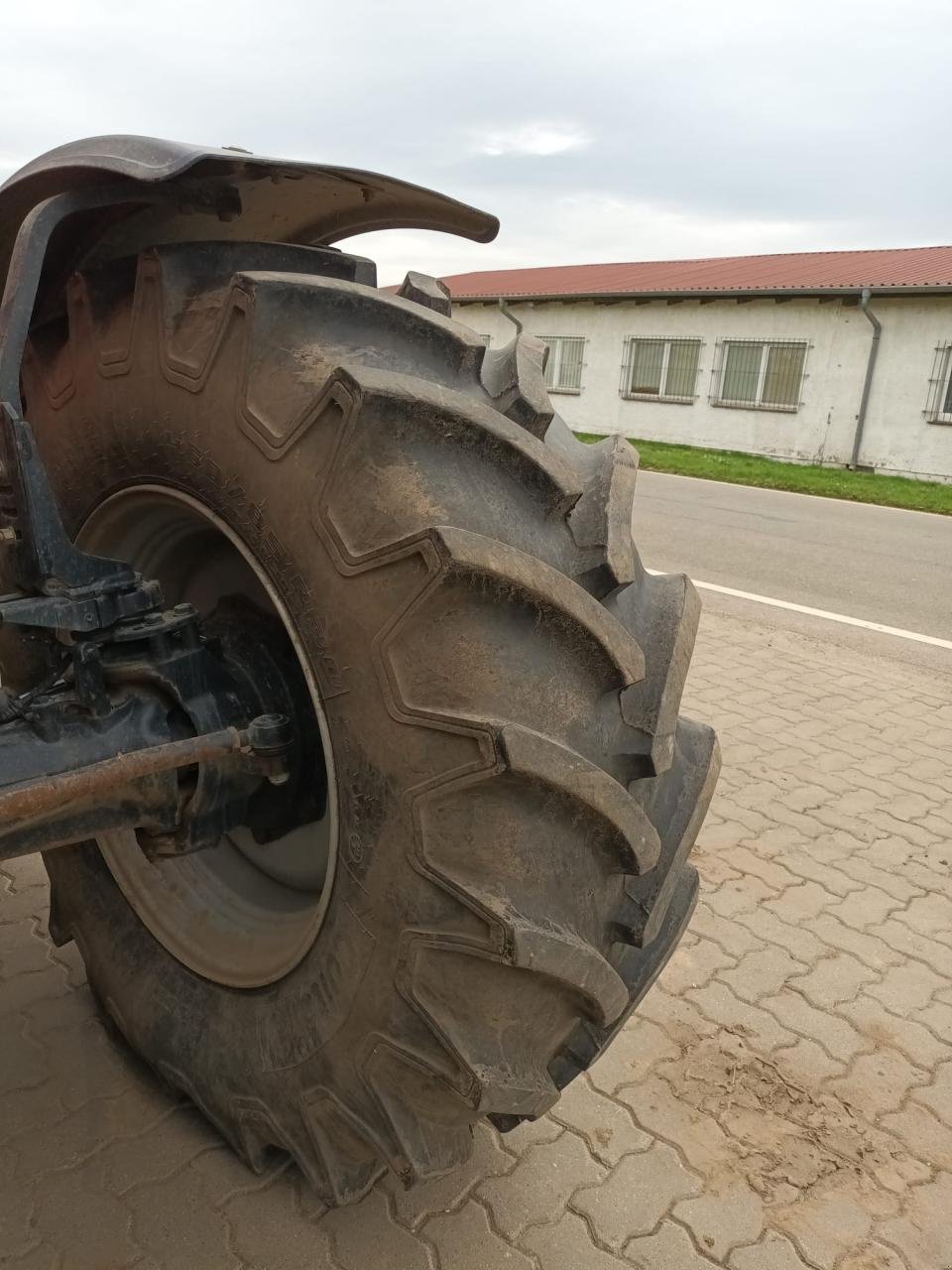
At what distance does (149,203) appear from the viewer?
1592mm

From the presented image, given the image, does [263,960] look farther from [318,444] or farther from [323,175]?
[323,175]

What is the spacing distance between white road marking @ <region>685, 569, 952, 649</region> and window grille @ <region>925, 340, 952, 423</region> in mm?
10171

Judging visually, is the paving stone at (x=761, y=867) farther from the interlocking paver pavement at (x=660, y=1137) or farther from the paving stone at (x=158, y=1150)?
the paving stone at (x=158, y=1150)

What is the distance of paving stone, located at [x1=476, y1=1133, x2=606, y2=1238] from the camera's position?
6.14 ft

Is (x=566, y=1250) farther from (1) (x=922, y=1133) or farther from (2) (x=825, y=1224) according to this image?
(1) (x=922, y=1133)

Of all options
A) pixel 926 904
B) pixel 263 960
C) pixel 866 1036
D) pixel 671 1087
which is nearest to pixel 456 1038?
pixel 263 960

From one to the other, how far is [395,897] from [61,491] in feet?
3.36

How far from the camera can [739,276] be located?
758 inches

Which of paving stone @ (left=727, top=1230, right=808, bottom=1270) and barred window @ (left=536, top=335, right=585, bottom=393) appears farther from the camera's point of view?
barred window @ (left=536, top=335, right=585, bottom=393)

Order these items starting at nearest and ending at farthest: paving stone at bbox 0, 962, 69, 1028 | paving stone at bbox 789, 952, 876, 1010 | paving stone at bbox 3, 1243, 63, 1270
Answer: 1. paving stone at bbox 3, 1243, 63, 1270
2. paving stone at bbox 0, 962, 69, 1028
3. paving stone at bbox 789, 952, 876, 1010

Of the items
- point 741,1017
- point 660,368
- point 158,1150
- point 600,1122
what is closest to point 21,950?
point 158,1150

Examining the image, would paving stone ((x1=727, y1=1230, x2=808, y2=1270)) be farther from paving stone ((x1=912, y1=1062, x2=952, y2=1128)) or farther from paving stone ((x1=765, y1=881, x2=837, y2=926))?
paving stone ((x1=765, y1=881, x2=837, y2=926))

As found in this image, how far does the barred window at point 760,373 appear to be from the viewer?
1730 centimetres

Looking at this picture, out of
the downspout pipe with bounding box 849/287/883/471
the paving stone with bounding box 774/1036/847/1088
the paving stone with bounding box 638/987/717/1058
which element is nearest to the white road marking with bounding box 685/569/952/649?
the paving stone with bounding box 638/987/717/1058
